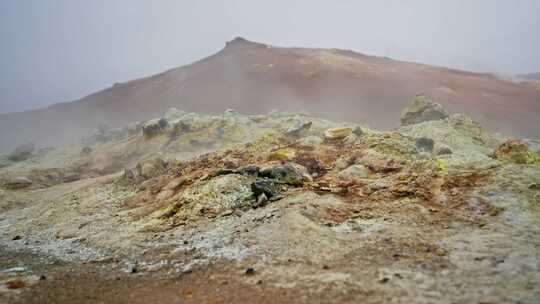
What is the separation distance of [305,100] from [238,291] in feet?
147

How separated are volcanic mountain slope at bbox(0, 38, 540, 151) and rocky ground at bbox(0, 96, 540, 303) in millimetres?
26933

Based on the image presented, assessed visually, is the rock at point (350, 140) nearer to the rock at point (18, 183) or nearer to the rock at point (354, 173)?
the rock at point (354, 173)

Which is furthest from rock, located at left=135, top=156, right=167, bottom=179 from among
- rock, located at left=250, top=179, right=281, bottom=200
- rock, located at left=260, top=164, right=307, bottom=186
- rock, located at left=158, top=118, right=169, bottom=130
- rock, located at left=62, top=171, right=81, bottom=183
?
rock, located at left=158, top=118, right=169, bottom=130

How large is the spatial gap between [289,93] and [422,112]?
26718 millimetres

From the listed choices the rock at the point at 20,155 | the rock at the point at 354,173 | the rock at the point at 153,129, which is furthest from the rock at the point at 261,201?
the rock at the point at 20,155

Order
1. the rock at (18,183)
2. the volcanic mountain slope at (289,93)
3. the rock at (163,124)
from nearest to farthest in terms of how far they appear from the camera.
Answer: the rock at (18,183) → the rock at (163,124) → the volcanic mountain slope at (289,93)

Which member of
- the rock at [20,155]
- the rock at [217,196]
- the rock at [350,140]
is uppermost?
the rock at [350,140]

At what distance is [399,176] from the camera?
14.5 meters

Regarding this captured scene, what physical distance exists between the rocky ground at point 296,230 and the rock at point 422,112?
8.75 meters

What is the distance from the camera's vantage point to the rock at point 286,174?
1505cm

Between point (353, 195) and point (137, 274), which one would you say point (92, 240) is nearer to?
point (137, 274)

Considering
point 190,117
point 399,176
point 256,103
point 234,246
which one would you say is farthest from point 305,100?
point 234,246

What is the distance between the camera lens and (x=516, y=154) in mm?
15797

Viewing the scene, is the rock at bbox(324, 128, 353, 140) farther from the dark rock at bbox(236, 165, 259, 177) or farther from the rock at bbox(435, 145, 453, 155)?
the dark rock at bbox(236, 165, 259, 177)
